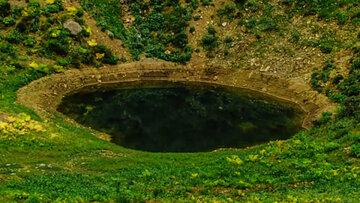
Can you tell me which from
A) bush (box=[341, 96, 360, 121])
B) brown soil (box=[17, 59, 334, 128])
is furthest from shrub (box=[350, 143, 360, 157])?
brown soil (box=[17, 59, 334, 128])

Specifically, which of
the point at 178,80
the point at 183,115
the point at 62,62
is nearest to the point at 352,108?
the point at 183,115

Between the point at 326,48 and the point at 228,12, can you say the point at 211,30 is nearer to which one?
the point at 228,12

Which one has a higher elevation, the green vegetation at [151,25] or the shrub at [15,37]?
the green vegetation at [151,25]

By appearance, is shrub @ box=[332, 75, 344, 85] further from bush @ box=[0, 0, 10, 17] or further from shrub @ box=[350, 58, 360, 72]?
bush @ box=[0, 0, 10, 17]

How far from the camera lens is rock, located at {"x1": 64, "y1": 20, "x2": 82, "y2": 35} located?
64.7 meters

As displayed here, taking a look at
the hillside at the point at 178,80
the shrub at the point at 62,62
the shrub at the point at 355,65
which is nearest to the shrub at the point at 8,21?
the hillside at the point at 178,80

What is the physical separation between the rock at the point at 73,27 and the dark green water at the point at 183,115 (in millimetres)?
11224

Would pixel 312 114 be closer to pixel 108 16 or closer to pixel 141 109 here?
pixel 141 109

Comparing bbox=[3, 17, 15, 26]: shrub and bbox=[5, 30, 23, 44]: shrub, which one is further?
bbox=[3, 17, 15, 26]: shrub

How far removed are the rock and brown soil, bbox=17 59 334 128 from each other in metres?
6.64

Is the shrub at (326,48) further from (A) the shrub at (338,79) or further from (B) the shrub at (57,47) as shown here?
(B) the shrub at (57,47)

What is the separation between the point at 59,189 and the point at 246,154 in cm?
1790

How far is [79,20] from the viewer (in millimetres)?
66688

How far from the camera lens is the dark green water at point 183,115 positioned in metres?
45.6
